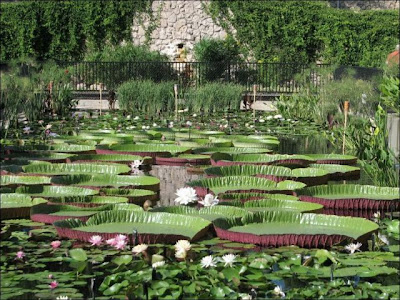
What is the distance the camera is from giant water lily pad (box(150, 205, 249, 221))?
24.3ft

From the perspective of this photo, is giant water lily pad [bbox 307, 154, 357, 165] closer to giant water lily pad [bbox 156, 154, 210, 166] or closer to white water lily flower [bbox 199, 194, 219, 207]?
giant water lily pad [bbox 156, 154, 210, 166]

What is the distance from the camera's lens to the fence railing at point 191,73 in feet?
84.8

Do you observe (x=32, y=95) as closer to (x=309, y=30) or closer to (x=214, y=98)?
(x=214, y=98)

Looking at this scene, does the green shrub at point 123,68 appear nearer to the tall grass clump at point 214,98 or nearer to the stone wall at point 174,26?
the stone wall at point 174,26

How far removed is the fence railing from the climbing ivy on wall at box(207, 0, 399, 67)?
1890 mm

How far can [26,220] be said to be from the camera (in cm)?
758

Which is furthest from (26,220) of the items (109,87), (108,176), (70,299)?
(109,87)

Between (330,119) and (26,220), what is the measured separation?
933 centimetres

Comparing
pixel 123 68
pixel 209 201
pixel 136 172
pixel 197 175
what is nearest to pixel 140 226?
pixel 209 201

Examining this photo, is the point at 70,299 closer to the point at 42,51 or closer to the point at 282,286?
the point at 282,286

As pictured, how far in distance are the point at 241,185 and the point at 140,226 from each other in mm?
2148

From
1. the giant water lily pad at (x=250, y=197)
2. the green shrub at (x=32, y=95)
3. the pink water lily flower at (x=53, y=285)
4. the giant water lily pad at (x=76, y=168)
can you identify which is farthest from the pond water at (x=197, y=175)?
the green shrub at (x=32, y=95)

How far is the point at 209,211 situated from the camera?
752 centimetres

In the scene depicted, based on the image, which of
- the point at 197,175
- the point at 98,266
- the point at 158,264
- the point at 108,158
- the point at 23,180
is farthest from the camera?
the point at 108,158
